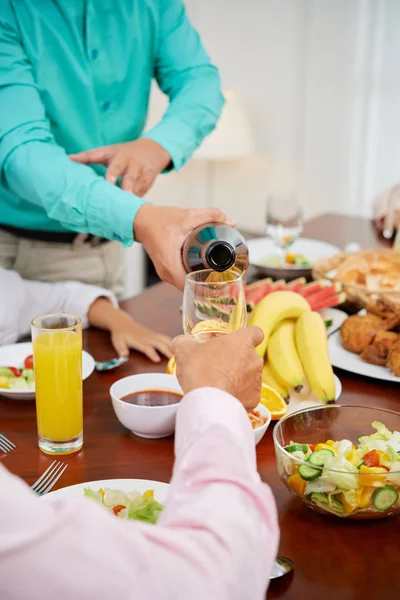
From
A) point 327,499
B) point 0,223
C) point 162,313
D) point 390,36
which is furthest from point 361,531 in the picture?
point 390,36

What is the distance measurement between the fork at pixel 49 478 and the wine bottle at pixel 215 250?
1.45 feet

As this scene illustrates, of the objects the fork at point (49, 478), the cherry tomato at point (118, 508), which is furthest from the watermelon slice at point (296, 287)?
the cherry tomato at point (118, 508)

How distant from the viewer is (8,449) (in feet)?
4.36

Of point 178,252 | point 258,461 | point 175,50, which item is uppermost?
point 175,50

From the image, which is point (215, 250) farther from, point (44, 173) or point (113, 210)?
point (44, 173)

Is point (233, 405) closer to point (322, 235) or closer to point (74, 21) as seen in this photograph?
point (74, 21)

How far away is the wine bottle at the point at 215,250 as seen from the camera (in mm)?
1363

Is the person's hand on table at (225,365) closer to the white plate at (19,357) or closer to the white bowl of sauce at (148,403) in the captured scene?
the white bowl of sauce at (148,403)

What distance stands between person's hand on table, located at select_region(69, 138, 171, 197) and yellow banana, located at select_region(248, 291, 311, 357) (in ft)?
1.43

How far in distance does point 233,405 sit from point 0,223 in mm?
1483

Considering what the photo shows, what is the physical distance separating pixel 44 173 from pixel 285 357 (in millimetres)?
695

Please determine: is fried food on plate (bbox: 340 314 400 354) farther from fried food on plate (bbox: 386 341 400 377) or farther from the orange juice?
the orange juice

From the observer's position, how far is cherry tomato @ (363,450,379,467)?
44.2 inches

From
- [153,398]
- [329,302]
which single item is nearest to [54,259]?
[329,302]
